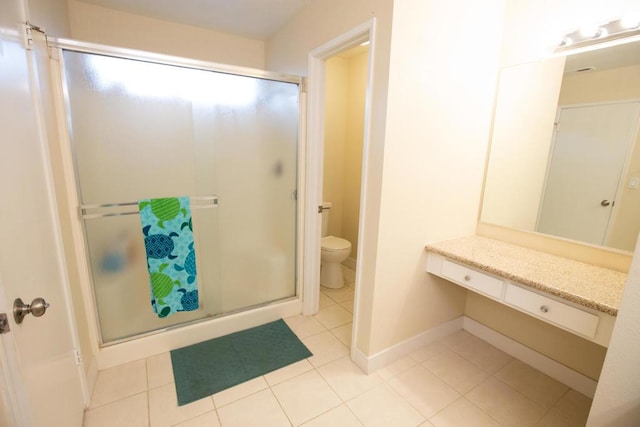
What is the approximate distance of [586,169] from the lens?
1.72m

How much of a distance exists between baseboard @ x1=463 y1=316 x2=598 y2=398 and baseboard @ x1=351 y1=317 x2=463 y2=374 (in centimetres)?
17

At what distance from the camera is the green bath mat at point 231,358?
174 cm

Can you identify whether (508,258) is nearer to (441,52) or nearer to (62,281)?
(441,52)

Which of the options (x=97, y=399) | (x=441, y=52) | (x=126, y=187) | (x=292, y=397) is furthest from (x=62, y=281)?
(x=441, y=52)

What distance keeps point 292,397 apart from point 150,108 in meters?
1.93

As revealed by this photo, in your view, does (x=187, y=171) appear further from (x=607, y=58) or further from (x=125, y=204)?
(x=607, y=58)

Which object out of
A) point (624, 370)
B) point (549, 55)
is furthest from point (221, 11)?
point (624, 370)

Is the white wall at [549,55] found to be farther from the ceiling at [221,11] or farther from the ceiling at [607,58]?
the ceiling at [221,11]

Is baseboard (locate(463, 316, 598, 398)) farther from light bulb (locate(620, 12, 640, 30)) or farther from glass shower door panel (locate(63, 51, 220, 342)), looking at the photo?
glass shower door panel (locate(63, 51, 220, 342))

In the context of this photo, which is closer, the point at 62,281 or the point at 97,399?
the point at 62,281

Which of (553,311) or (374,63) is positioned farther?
(374,63)

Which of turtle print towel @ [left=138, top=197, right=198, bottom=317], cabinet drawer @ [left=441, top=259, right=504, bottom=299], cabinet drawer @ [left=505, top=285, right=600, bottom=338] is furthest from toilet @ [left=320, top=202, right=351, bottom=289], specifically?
cabinet drawer @ [left=505, top=285, right=600, bottom=338]

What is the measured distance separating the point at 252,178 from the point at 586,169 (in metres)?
2.16

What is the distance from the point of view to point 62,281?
1.33 meters
